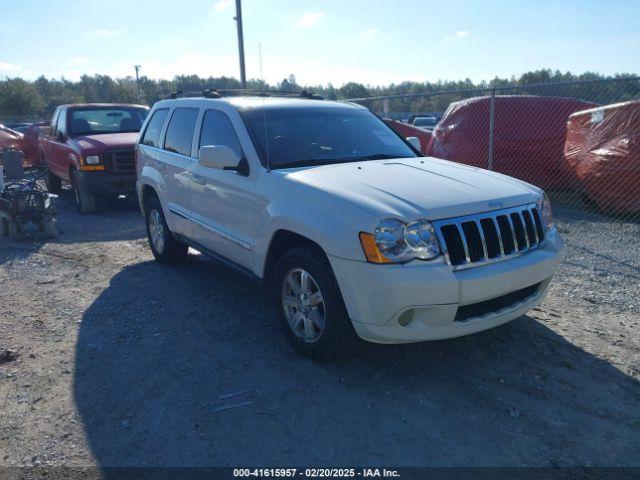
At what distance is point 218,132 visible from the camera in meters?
4.86

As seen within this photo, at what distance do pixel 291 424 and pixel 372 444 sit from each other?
515 mm

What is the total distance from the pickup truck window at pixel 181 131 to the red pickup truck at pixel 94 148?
14.3 feet

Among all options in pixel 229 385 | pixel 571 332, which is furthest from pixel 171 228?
pixel 571 332

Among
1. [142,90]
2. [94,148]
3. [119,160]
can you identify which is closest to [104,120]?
[94,148]

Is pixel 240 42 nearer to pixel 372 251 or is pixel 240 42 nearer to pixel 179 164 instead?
pixel 179 164

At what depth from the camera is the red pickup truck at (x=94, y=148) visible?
967cm

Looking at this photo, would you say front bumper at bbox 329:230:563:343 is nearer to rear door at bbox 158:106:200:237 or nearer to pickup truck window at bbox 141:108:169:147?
rear door at bbox 158:106:200:237

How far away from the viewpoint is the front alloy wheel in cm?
375

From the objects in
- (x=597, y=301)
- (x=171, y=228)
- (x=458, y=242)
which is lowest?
(x=597, y=301)

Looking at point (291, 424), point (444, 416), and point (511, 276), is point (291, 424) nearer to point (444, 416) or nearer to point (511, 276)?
point (444, 416)

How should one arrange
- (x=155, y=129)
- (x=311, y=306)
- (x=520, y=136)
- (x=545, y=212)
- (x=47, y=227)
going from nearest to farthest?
(x=311, y=306), (x=545, y=212), (x=155, y=129), (x=47, y=227), (x=520, y=136)

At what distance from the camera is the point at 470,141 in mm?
10359

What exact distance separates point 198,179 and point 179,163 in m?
0.53

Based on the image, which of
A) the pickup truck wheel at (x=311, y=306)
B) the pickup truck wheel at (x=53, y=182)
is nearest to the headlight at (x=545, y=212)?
the pickup truck wheel at (x=311, y=306)
